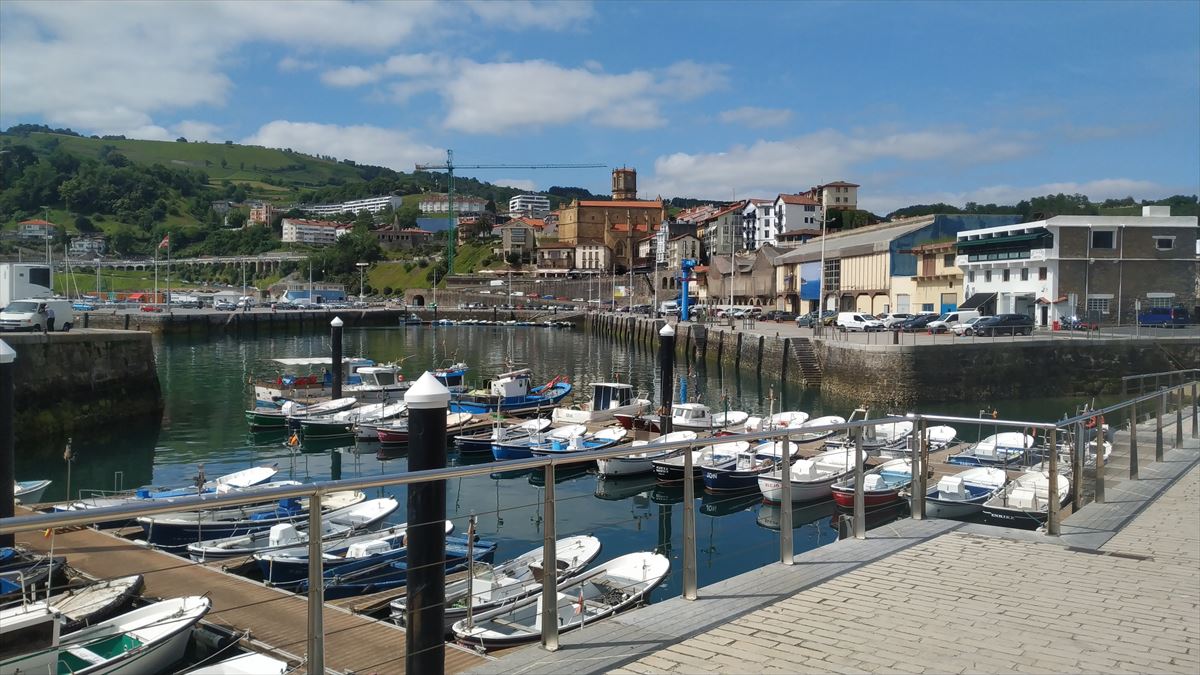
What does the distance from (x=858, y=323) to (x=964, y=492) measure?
3860cm

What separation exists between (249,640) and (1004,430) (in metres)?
26.1

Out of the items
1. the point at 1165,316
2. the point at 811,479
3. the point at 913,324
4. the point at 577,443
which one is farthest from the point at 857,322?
the point at 811,479

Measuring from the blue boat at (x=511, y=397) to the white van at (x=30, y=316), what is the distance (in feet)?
54.2

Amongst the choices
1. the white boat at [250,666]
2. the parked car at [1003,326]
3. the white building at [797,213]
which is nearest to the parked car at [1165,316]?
the parked car at [1003,326]

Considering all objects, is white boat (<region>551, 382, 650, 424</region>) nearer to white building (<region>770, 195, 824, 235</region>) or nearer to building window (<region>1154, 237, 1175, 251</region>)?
building window (<region>1154, 237, 1175, 251</region>)

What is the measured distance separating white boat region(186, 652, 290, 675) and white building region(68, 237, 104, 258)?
6635 inches

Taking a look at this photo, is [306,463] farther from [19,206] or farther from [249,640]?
[19,206]

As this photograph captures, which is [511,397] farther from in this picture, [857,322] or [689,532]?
[689,532]

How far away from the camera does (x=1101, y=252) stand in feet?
162

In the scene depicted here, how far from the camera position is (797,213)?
376ft

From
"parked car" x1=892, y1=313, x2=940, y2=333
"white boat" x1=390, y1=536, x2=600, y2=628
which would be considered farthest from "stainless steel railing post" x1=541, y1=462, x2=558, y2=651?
"parked car" x1=892, y1=313, x2=940, y2=333

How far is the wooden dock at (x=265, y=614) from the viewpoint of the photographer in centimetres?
878

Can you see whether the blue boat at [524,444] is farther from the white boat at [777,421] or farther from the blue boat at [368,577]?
the blue boat at [368,577]

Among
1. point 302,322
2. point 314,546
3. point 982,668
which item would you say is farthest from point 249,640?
point 302,322
